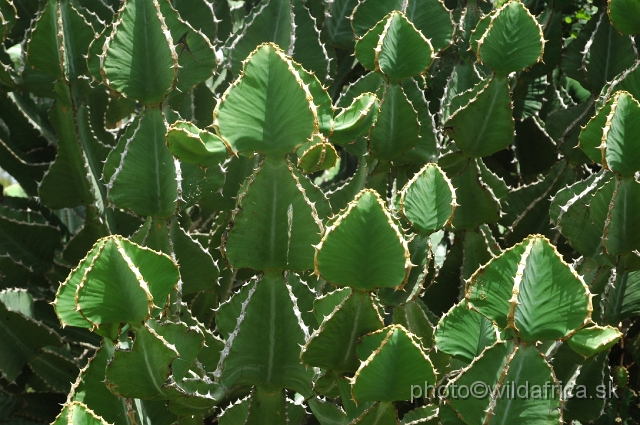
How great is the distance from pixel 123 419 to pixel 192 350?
0.18 metres

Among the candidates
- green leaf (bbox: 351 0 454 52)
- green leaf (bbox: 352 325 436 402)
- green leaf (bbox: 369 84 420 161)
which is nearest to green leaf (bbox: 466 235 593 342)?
green leaf (bbox: 352 325 436 402)

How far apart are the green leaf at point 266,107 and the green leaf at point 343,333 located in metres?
0.27

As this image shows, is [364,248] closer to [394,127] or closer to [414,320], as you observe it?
[414,320]

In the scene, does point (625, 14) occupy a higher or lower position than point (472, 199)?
higher

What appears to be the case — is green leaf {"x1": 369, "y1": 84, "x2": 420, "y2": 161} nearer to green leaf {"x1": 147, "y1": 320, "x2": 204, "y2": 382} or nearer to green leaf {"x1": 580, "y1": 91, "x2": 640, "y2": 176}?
green leaf {"x1": 580, "y1": 91, "x2": 640, "y2": 176}

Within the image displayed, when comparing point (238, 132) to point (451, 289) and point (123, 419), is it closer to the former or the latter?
point (123, 419)

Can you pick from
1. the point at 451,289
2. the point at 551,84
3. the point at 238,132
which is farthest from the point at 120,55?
the point at 551,84

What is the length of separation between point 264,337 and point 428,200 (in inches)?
14.9

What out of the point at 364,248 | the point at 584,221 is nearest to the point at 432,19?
the point at 584,221

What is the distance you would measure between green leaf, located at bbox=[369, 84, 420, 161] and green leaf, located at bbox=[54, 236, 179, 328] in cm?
65

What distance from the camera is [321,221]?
155 centimetres

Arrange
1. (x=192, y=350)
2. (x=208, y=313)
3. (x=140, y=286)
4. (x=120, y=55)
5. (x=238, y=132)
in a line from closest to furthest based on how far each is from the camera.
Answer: (x=140, y=286) < (x=238, y=132) < (x=192, y=350) < (x=120, y=55) < (x=208, y=313)

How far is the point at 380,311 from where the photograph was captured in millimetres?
1583

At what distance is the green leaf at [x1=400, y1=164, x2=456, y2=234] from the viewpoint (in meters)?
1.56
